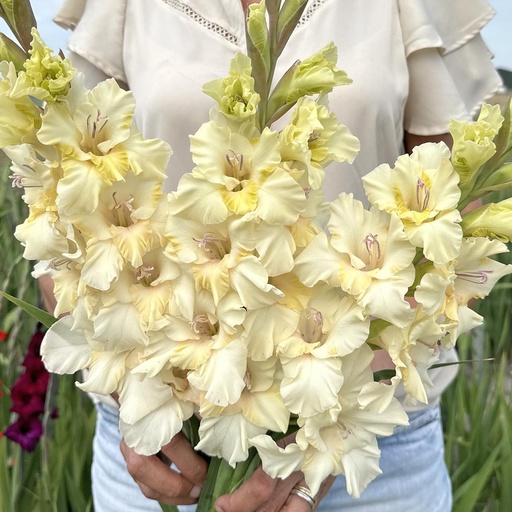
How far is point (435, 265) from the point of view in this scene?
473mm

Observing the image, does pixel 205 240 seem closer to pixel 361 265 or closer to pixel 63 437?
pixel 361 265

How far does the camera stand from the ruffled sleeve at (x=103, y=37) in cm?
83

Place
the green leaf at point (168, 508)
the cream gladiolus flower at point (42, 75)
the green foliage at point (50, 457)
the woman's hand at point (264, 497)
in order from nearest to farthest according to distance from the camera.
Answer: the cream gladiolus flower at point (42, 75) < the woman's hand at point (264, 497) < the green leaf at point (168, 508) < the green foliage at point (50, 457)

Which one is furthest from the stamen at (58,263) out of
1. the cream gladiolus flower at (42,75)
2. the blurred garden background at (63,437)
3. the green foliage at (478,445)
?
the green foliage at (478,445)

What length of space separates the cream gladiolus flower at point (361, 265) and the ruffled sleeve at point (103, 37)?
0.45 metres

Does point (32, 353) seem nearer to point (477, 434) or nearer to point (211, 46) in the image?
point (211, 46)

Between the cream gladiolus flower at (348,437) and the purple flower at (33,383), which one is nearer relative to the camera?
the cream gladiolus flower at (348,437)

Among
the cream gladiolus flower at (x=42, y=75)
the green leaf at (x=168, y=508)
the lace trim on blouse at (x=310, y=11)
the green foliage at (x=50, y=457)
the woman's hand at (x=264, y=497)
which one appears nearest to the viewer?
the cream gladiolus flower at (x=42, y=75)

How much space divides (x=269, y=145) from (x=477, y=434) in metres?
1.05

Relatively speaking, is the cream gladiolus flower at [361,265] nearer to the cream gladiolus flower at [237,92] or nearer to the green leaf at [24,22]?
the cream gladiolus flower at [237,92]

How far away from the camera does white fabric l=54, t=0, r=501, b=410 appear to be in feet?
2.47

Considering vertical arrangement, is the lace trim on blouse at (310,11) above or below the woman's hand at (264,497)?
above

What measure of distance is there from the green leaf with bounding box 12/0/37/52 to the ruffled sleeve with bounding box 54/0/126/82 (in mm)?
327

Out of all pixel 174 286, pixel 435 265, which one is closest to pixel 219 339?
pixel 174 286
